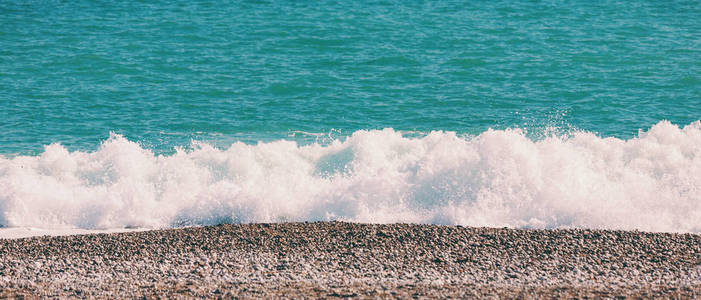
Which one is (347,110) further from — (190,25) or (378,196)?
(190,25)

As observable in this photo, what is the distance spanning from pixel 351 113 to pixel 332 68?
3.62 metres

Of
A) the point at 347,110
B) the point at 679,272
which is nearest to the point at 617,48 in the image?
the point at 347,110

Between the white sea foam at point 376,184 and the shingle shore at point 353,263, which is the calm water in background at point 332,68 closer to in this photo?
the white sea foam at point 376,184

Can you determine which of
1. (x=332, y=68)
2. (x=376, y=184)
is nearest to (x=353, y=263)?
(x=376, y=184)

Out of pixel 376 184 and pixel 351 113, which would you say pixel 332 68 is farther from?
pixel 376 184

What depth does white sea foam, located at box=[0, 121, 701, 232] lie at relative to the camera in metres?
16.8

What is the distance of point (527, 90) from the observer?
79.8 feet

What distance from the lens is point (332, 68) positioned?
2617cm

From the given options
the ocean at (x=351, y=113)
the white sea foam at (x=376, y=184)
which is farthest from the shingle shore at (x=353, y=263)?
the ocean at (x=351, y=113)

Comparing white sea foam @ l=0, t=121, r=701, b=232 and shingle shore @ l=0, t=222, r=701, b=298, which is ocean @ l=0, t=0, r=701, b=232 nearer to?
white sea foam @ l=0, t=121, r=701, b=232

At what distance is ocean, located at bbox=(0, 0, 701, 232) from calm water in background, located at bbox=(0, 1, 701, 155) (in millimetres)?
91

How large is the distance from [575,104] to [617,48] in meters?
5.52

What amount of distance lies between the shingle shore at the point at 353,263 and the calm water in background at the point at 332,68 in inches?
279

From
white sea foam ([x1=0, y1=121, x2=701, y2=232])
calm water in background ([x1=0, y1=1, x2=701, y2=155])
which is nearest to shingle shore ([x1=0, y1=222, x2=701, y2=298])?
white sea foam ([x1=0, y1=121, x2=701, y2=232])
